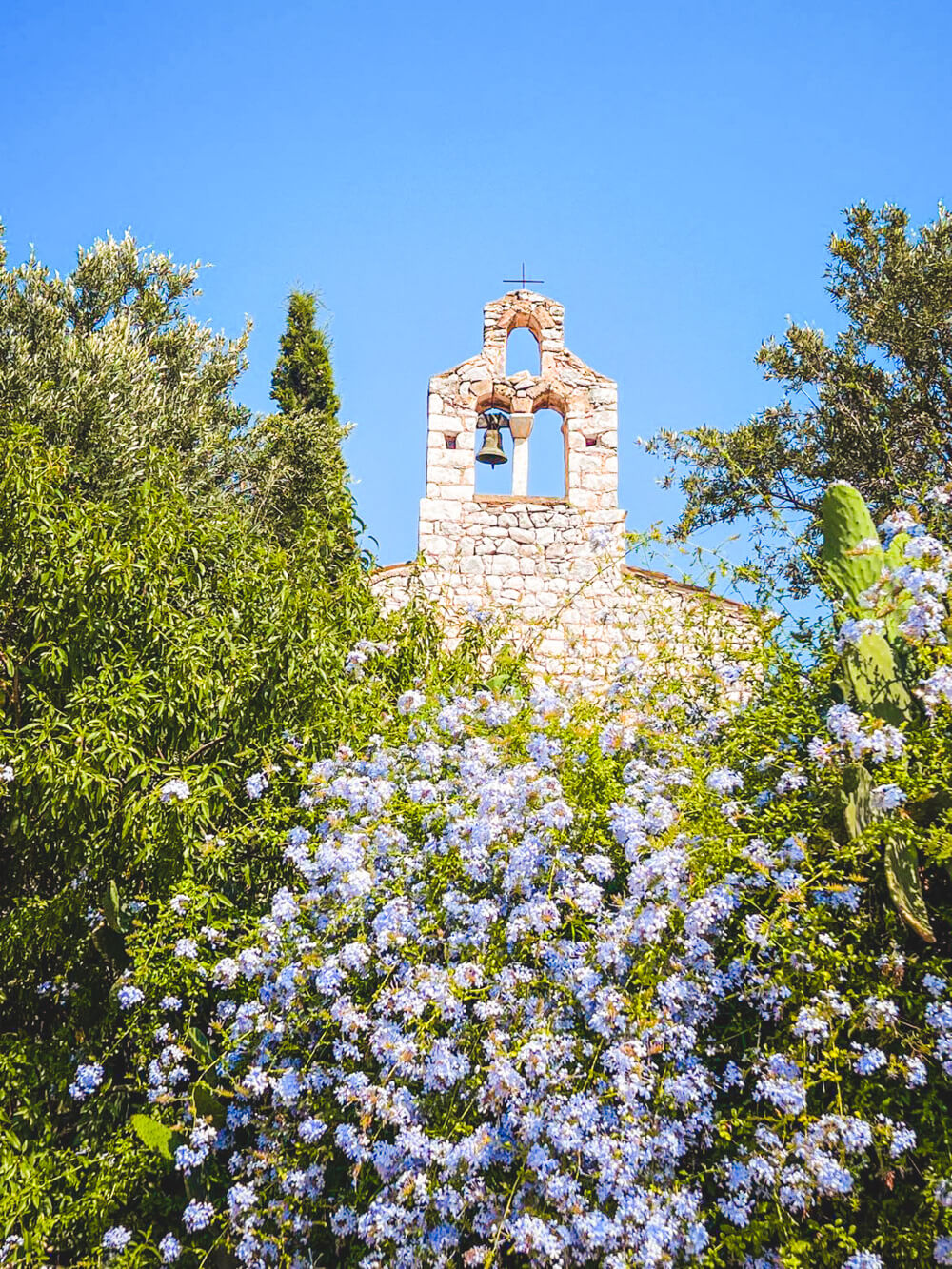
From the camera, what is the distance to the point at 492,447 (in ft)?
33.3

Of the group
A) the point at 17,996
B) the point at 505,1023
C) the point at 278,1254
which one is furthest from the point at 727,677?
the point at 17,996

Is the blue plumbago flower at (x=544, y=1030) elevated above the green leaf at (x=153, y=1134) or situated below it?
above

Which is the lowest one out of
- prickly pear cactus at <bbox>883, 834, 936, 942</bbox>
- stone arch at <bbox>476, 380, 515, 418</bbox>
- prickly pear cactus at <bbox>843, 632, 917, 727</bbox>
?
prickly pear cactus at <bbox>883, 834, 936, 942</bbox>

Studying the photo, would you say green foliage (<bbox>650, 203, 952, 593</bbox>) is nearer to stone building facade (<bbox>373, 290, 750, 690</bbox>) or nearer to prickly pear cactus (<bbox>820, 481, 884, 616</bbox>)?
stone building facade (<bbox>373, 290, 750, 690</bbox>)

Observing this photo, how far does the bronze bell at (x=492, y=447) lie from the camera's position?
10.2m

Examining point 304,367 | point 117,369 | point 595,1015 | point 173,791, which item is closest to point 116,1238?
point 173,791

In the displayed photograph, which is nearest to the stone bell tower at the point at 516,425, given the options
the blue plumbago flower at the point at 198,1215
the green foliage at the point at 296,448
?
the green foliage at the point at 296,448

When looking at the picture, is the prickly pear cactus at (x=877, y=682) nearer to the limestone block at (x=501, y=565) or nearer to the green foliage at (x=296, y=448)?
the limestone block at (x=501, y=565)

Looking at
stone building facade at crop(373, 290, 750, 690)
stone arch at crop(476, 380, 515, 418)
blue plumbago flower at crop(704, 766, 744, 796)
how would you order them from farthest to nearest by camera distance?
stone arch at crop(476, 380, 515, 418), stone building facade at crop(373, 290, 750, 690), blue plumbago flower at crop(704, 766, 744, 796)

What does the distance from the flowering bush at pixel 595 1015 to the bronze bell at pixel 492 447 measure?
6.21m

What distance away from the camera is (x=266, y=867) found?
16.0 ft

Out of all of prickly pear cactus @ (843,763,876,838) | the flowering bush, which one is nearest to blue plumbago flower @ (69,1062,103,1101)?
the flowering bush

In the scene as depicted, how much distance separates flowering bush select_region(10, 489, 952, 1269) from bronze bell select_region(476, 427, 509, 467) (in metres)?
6.21

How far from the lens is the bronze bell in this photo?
10156 millimetres
